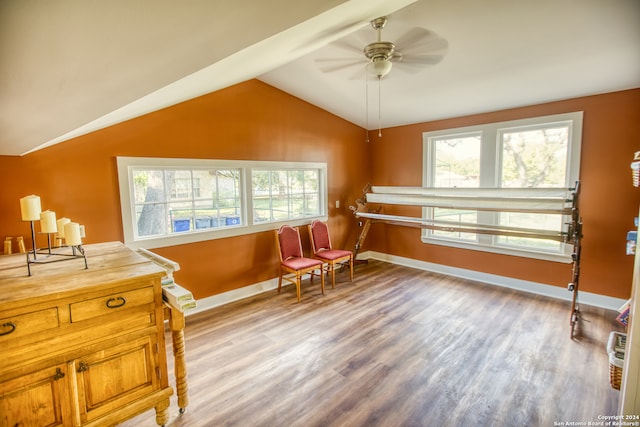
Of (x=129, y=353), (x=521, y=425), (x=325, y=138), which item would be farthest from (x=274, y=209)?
(x=521, y=425)

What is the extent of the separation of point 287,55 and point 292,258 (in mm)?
2774

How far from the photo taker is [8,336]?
1351 millimetres

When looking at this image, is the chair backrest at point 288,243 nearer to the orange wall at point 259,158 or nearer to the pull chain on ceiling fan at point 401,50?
the orange wall at point 259,158

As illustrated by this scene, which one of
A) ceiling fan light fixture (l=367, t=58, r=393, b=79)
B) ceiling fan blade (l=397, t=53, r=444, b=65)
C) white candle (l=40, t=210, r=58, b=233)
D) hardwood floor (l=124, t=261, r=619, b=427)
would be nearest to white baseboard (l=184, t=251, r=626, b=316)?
hardwood floor (l=124, t=261, r=619, b=427)

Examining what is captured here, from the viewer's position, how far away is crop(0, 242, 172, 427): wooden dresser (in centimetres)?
139

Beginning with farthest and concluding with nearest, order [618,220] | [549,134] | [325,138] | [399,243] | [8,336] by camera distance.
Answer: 1. [399,243]
2. [325,138]
3. [549,134]
4. [618,220]
5. [8,336]

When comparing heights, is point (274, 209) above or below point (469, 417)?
above

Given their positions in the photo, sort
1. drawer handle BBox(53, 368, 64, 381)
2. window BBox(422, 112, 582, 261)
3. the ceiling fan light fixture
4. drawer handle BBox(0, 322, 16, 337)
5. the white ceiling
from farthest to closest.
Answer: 1. window BBox(422, 112, 582, 261)
2. the ceiling fan light fixture
3. drawer handle BBox(53, 368, 64, 381)
4. drawer handle BBox(0, 322, 16, 337)
5. the white ceiling

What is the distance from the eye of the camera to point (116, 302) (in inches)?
63.9

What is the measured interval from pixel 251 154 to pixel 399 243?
295 centimetres

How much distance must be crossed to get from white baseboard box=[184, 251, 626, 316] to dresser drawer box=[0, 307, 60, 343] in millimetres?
1721

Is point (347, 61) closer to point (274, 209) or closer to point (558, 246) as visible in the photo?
point (274, 209)

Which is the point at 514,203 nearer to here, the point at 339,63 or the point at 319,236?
the point at 339,63

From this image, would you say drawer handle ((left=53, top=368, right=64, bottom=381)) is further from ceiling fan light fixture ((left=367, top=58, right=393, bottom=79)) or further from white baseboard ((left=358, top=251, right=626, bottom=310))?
white baseboard ((left=358, top=251, right=626, bottom=310))
